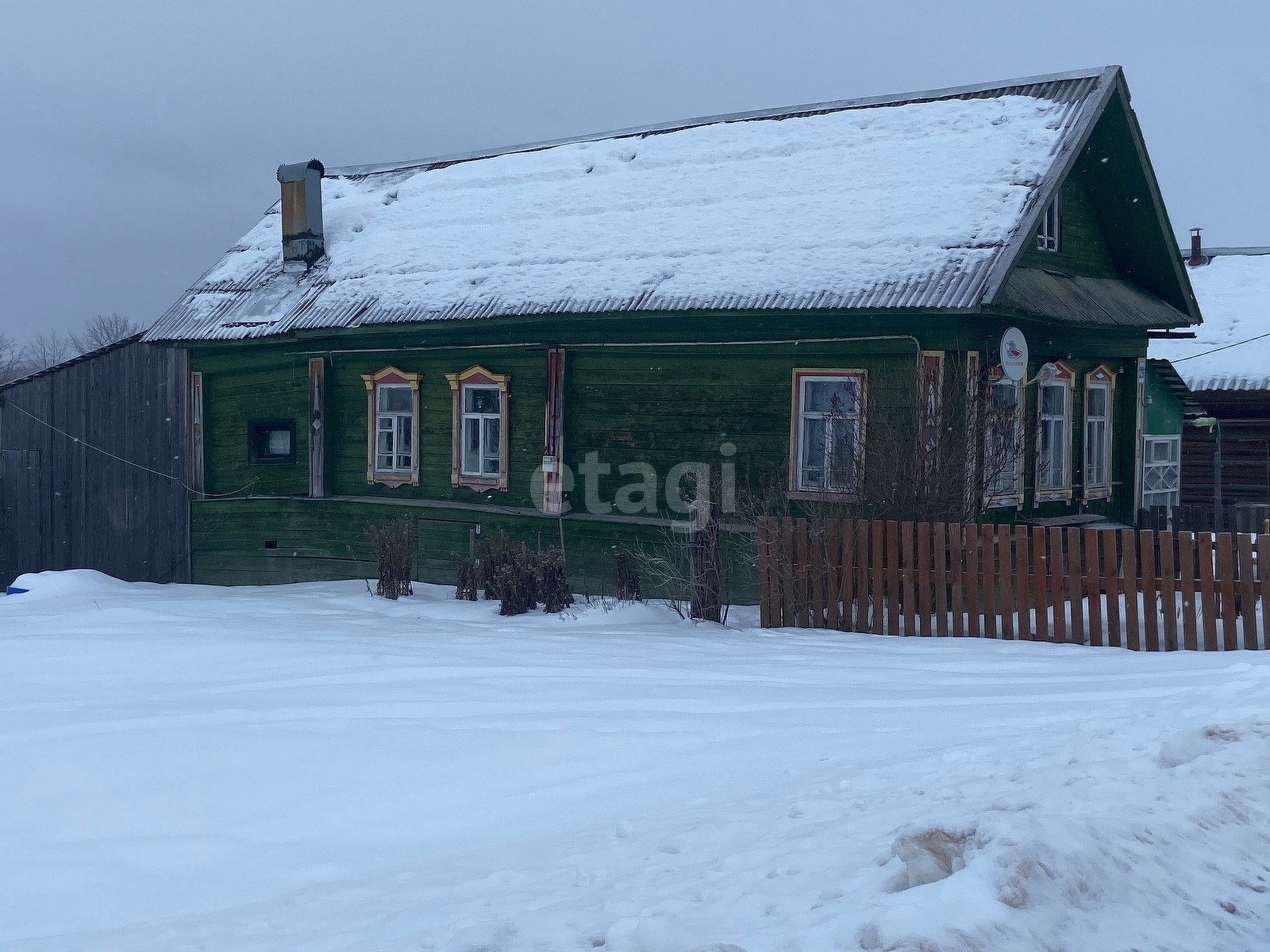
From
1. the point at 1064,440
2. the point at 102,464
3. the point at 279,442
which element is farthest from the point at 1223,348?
the point at 102,464

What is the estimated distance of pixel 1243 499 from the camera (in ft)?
82.6

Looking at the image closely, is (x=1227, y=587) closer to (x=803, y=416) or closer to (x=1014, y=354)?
(x=1014, y=354)

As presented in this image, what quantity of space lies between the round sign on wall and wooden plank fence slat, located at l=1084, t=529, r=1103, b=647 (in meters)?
2.93

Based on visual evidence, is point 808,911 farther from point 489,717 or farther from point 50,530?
point 50,530

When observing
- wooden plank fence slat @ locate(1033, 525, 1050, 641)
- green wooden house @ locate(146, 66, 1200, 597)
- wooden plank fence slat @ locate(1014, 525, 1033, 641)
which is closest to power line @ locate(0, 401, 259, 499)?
green wooden house @ locate(146, 66, 1200, 597)

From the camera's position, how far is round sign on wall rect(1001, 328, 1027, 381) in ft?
40.2

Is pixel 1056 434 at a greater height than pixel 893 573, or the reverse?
pixel 1056 434

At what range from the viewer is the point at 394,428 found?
54.8 feet

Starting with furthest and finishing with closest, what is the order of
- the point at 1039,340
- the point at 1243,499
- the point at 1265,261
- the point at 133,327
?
1. the point at 133,327
2. the point at 1265,261
3. the point at 1243,499
4. the point at 1039,340

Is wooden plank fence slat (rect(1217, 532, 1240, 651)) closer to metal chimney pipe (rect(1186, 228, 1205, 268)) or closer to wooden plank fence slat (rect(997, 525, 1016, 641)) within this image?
wooden plank fence slat (rect(997, 525, 1016, 641))

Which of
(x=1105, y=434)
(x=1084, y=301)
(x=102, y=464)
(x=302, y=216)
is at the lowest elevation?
(x=102, y=464)

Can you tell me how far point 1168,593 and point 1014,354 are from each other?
12.4ft

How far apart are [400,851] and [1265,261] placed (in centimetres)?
3007

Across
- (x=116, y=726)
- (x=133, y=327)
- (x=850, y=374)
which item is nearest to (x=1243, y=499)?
(x=850, y=374)
